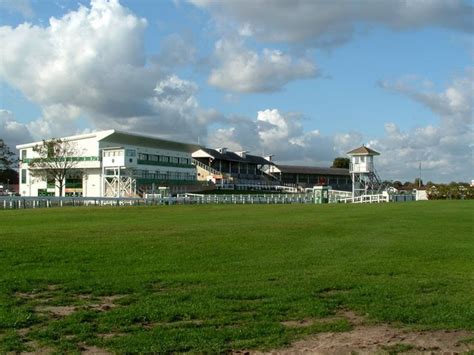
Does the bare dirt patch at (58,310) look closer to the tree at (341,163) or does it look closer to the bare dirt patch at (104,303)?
the bare dirt patch at (104,303)

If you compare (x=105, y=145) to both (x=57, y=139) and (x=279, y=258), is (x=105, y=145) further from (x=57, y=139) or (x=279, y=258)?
(x=279, y=258)

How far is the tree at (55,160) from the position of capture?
3361 inches

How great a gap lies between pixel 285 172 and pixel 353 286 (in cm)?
13114

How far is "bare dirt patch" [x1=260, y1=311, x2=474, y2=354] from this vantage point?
22.2 feet

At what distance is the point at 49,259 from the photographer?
13133mm

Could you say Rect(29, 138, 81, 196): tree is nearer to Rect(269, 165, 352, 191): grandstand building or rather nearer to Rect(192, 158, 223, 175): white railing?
Rect(192, 158, 223, 175): white railing

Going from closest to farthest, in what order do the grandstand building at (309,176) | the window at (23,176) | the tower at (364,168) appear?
the tower at (364,168) < the window at (23,176) < the grandstand building at (309,176)

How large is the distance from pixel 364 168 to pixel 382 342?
6763 cm

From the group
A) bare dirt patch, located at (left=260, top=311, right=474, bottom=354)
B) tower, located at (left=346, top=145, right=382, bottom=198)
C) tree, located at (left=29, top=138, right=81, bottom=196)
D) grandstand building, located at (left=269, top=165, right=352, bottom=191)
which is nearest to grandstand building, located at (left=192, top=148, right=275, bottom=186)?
grandstand building, located at (left=269, top=165, right=352, bottom=191)

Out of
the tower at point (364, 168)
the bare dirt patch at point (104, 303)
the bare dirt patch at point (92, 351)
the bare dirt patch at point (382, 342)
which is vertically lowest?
the bare dirt patch at point (382, 342)

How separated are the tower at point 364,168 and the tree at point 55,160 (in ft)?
137

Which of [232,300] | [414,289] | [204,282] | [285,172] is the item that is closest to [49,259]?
[204,282]

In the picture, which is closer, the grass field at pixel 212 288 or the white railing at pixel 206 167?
the grass field at pixel 212 288

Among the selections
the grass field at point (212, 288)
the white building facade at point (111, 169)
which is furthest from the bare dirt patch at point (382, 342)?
the white building facade at point (111, 169)
